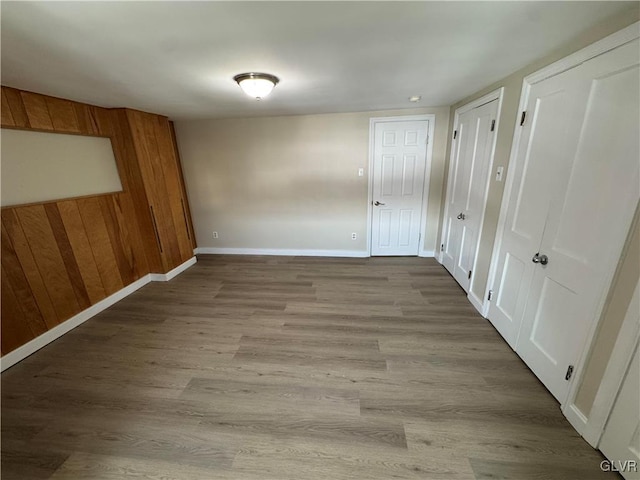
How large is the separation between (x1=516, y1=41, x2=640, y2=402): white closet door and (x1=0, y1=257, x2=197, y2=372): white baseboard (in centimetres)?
408

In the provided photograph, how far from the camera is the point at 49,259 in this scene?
7.55 ft

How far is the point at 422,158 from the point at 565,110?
2097 millimetres

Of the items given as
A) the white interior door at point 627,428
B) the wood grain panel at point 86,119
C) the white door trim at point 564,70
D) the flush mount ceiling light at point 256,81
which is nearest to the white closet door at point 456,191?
the white door trim at point 564,70

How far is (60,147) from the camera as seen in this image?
242 cm

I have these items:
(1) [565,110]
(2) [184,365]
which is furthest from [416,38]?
(2) [184,365]

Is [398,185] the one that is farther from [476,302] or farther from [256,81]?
[256,81]

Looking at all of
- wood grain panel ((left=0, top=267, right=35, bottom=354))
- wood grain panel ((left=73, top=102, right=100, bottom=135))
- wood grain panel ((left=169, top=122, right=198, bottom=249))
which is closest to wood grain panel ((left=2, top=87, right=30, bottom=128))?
wood grain panel ((left=73, top=102, right=100, bottom=135))

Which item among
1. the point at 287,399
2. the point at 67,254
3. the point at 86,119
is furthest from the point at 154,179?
the point at 287,399

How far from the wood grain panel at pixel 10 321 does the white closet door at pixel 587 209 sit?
4043 millimetres

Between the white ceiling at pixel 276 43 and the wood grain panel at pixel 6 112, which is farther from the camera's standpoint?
the wood grain panel at pixel 6 112

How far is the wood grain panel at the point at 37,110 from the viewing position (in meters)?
2.12

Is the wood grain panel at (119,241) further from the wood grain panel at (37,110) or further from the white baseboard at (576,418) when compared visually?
the white baseboard at (576,418)

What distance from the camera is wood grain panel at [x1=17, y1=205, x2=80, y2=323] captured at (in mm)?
2154

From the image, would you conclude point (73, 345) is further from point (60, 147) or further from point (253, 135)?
point (253, 135)
